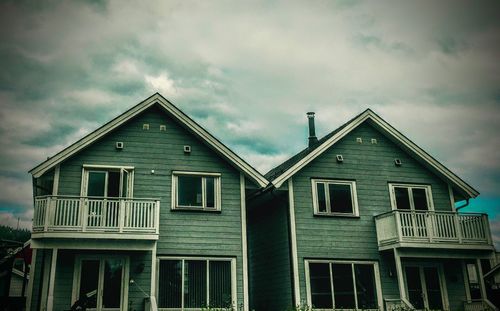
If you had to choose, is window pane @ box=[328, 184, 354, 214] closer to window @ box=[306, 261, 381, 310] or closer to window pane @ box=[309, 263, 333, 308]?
window @ box=[306, 261, 381, 310]

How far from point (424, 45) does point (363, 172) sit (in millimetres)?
10768

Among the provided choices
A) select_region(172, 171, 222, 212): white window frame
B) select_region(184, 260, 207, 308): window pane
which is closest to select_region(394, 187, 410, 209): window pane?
select_region(172, 171, 222, 212): white window frame

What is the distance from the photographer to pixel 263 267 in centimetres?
2045

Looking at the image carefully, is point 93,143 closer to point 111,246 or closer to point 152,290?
point 111,246

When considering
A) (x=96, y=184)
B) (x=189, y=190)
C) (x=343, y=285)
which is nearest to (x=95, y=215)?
(x=96, y=184)

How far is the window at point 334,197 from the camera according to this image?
1916 cm

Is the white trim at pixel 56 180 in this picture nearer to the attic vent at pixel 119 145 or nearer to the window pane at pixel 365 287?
the attic vent at pixel 119 145

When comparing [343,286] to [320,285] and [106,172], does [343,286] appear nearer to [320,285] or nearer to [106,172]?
[320,285]

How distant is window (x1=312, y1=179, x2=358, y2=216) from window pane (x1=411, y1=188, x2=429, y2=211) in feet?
9.72

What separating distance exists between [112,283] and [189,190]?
4354 mm

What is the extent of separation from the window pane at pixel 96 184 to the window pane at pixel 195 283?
4.07 meters

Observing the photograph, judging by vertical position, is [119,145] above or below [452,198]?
above

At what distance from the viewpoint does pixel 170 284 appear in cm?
1652

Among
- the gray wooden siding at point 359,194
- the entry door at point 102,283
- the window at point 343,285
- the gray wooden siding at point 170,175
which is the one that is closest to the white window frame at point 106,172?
the gray wooden siding at point 170,175
